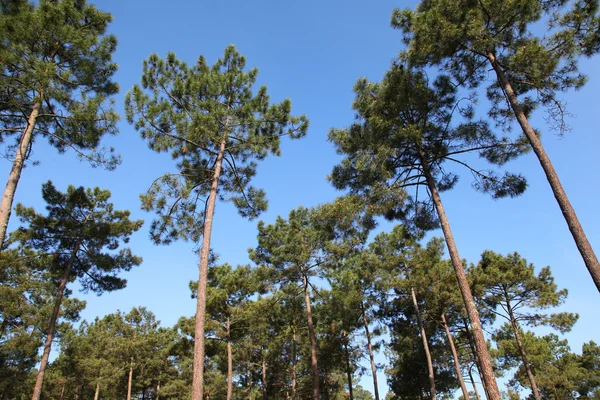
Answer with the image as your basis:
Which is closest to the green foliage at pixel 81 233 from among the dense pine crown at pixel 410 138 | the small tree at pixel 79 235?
the small tree at pixel 79 235

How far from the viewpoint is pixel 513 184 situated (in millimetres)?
9094

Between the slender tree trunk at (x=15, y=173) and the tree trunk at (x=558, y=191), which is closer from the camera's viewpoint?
the tree trunk at (x=558, y=191)

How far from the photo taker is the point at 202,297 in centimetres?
855

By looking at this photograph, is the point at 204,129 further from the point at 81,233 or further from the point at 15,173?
the point at 81,233

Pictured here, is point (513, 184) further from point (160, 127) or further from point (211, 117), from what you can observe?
point (160, 127)

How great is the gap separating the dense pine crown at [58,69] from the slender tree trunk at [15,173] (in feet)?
0.64

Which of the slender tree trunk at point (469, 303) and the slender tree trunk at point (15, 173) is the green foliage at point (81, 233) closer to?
the slender tree trunk at point (15, 173)

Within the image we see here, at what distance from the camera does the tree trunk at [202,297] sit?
7586 mm

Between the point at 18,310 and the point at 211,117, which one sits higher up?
the point at 211,117

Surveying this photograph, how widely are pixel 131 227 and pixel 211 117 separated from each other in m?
8.86

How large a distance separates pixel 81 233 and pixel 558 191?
1670 cm

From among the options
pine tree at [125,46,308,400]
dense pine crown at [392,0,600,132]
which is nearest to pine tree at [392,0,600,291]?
dense pine crown at [392,0,600,132]

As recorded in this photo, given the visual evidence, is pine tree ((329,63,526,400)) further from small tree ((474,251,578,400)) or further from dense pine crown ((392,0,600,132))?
small tree ((474,251,578,400))

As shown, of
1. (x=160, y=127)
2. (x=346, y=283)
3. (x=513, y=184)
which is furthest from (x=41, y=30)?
(x=346, y=283)
